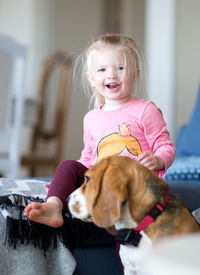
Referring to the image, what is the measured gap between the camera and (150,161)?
1.10 m

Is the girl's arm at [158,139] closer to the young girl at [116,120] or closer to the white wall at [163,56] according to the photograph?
the young girl at [116,120]

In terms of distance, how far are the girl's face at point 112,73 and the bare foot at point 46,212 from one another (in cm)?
41

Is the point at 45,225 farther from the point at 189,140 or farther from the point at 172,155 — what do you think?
the point at 189,140

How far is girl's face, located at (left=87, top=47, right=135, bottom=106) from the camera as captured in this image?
4.23ft

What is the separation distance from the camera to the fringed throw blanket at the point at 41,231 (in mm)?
1100

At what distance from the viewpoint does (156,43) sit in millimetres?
3264

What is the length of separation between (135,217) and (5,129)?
1.85 m

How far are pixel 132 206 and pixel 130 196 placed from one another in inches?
1.0

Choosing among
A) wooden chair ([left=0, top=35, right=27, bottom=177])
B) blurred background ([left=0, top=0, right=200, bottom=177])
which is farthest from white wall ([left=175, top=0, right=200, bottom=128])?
wooden chair ([left=0, top=35, right=27, bottom=177])

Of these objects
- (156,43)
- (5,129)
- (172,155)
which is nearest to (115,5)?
(156,43)

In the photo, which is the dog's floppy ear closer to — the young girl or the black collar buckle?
the black collar buckle

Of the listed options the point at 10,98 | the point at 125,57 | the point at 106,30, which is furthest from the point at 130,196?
the point at 106,30

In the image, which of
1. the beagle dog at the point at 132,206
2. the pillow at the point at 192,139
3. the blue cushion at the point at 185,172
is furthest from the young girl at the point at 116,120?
the pillow at the point at 192,139

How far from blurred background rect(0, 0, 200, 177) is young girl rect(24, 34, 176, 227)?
5.09 feet
